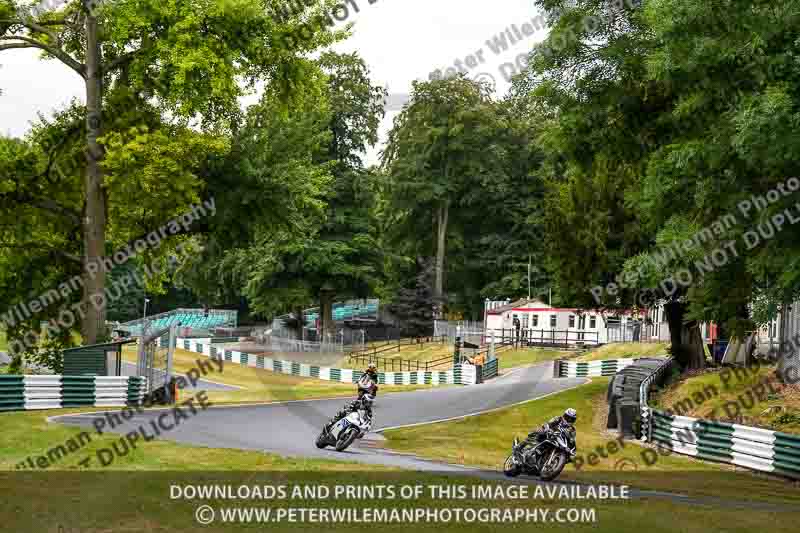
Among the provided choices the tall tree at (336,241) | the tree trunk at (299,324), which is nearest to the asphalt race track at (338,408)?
the tall tree at (336,241)

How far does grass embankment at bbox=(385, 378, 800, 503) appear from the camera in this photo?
16.6 metres

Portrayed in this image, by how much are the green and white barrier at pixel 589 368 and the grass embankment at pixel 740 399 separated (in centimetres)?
1422

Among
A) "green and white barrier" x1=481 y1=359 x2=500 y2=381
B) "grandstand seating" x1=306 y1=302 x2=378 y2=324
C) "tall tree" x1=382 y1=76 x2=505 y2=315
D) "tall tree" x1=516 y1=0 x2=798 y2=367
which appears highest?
"tall tree" x1=382 y1=76 x2=505 y2=315

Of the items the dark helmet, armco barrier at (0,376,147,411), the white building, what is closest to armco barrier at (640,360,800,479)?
the dark helmet

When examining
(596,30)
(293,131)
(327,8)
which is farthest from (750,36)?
(293,131)

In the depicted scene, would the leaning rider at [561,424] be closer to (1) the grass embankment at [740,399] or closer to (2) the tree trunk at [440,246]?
(1) the grass embankment at [740,399]

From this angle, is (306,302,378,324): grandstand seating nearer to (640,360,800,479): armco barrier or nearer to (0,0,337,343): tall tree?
(0,0,337,343): tall tree

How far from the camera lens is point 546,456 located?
1548cm

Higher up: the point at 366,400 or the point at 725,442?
the point at 366,400

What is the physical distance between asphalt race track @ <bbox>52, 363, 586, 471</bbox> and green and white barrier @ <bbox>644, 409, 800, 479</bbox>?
4119mm

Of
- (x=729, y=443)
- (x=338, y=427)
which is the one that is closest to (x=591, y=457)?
(x=729, y=443)

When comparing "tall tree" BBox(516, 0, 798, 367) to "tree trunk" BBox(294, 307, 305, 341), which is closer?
"tall tree" BBox(516, 0, 798, 367)

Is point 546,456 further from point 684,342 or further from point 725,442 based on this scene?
point 684,342

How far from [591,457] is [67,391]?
13.4 m
